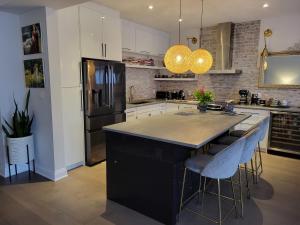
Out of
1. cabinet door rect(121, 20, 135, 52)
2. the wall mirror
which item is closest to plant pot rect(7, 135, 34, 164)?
cabinet door rect(121, 20, 135, 52)

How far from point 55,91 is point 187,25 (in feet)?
11.1

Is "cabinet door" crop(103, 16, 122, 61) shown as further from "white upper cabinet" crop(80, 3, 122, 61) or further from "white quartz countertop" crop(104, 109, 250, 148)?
"white quartz countertop" crop(104, 109, 250, 148)

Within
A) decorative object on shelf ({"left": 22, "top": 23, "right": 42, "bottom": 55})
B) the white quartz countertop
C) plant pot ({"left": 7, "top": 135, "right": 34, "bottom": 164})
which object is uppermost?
decorative object on shelf ({"left": 22, "top": 23, "right": 42, "bottom": 55})

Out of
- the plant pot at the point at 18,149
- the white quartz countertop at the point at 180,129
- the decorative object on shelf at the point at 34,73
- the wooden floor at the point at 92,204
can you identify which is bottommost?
the wooden floor at the point at 92,204

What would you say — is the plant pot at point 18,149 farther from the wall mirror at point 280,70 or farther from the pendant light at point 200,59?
the wall mirror at point 280,70

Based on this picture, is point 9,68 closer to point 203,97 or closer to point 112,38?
point 112,38

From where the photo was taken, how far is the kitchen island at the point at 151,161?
82.7 inches

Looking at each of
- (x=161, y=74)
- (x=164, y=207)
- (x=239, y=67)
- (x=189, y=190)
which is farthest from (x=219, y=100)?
(x=164, y=207)

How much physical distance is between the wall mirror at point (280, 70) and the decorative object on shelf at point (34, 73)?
411 cm

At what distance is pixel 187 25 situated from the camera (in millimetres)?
5090

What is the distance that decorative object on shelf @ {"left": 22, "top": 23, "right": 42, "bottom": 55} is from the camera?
2.95 meters

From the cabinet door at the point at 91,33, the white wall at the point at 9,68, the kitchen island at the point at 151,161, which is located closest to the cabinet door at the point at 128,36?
the cabinet door at the point at 91,33

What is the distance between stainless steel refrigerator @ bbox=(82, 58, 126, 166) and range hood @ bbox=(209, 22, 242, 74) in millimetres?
2235

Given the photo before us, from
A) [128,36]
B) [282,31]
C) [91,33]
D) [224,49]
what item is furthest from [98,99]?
[282,31]
